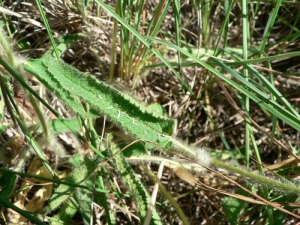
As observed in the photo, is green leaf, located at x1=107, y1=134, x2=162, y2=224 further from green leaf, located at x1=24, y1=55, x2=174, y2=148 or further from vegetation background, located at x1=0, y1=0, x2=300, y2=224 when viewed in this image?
vegetation background, located at x1=0, y1=0, x2=300, y2=224

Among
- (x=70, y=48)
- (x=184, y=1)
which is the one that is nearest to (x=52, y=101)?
(x=70, y=48)

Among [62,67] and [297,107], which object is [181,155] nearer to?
[62,67]

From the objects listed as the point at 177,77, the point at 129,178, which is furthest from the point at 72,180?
the point at 177,77

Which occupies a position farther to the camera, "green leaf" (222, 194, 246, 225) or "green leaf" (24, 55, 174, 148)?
"green leaf" (222, 194, 246, 225)

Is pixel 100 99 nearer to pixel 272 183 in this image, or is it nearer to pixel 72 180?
pixel 72 180

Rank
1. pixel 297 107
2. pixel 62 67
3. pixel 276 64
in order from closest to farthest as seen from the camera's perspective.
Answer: pixel 62 67, pixel 297 107, pixel 276 64

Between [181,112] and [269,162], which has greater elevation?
[181,112]

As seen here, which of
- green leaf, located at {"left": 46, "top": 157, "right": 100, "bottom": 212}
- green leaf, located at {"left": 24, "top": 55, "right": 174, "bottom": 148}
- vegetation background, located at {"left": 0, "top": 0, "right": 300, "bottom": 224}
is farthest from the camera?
vegetation background, located at {"left": 0, "top": 0, "right": 300, "bottom": 224}

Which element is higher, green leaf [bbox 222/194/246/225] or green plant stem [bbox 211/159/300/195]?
green plant stem [bbox 211/159/300/195]

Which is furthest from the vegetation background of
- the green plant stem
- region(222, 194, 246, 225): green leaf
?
the green plant stem
